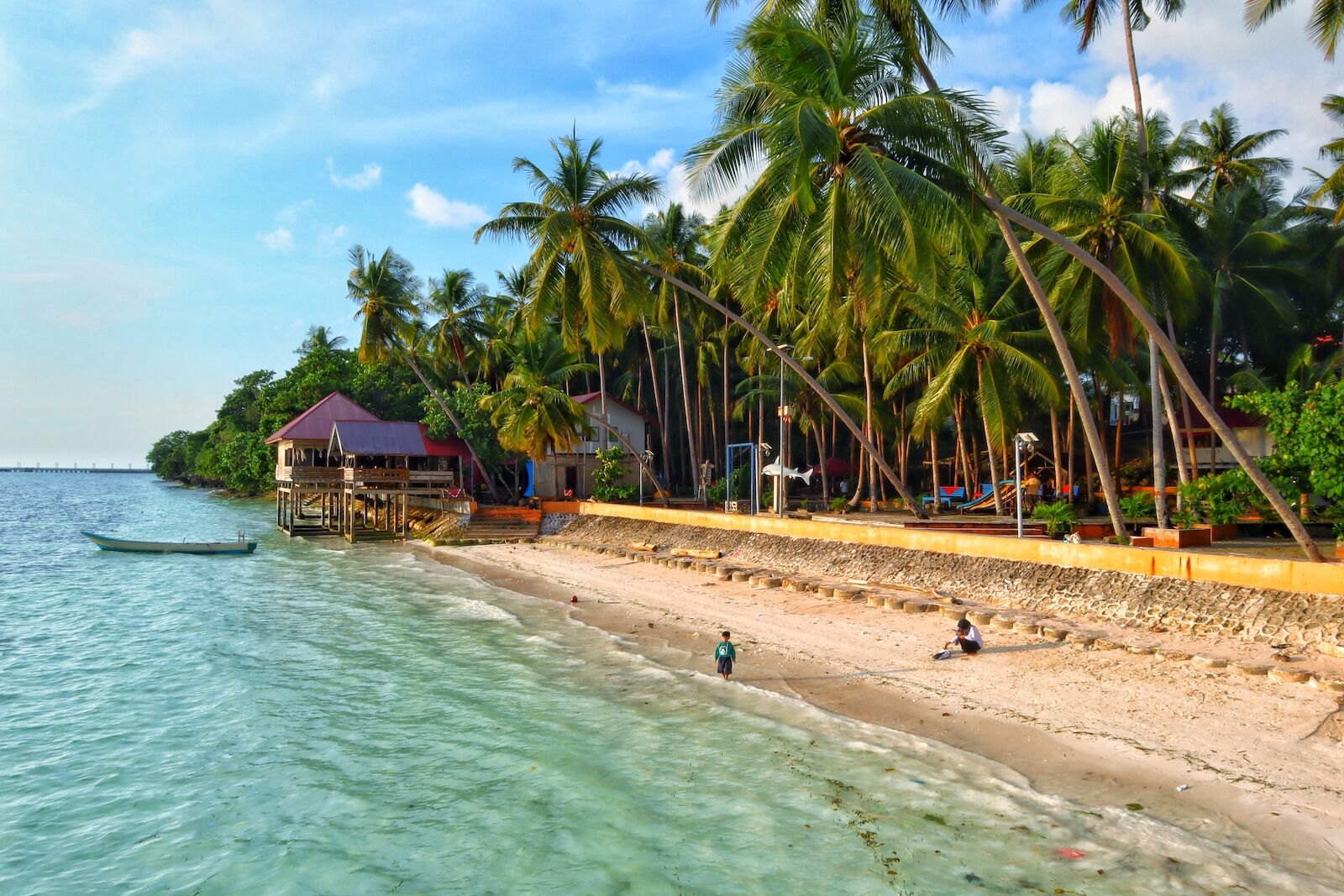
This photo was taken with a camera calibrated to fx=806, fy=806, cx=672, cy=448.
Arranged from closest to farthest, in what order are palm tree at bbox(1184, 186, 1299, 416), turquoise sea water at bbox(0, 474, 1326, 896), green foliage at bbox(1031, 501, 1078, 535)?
turquoise sea water at bbox(0, 474, 1326, 896)
green foliage at bbox(1031, 501, 1078, 535)
palm tree at bbox(1184, 186, 1299, 416)

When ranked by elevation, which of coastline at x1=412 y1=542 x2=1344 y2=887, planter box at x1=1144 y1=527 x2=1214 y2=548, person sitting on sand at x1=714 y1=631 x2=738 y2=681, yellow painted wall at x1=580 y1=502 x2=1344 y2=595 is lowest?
coastline at x1=412 y1=542 x2=1344 y2=887

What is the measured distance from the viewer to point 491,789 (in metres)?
9.25

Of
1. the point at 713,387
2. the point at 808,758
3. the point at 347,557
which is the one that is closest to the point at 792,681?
the point at 808,758

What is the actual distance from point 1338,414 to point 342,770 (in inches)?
623

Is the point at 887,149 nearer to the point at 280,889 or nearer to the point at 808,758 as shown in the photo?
the point at 808,758

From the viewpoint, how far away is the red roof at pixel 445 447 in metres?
37.1

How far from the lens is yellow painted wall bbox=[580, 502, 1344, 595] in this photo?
38.3 feet

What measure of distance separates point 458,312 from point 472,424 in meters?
9.26

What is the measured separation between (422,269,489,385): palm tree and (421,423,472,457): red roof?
613cm

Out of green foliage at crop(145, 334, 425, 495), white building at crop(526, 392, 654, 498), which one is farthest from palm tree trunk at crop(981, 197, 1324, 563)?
green foliage at crop(145, 334, 425, 495)

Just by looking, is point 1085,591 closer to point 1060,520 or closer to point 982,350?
point 1060,520

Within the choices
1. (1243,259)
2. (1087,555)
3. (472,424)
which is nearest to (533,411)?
(472,424)

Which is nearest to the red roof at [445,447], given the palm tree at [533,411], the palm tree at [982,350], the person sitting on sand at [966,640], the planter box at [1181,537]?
the palm tree at [533,411]

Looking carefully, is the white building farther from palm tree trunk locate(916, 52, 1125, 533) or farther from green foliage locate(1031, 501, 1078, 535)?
palm tree trunk locate(916, 52, 1125, 533)
